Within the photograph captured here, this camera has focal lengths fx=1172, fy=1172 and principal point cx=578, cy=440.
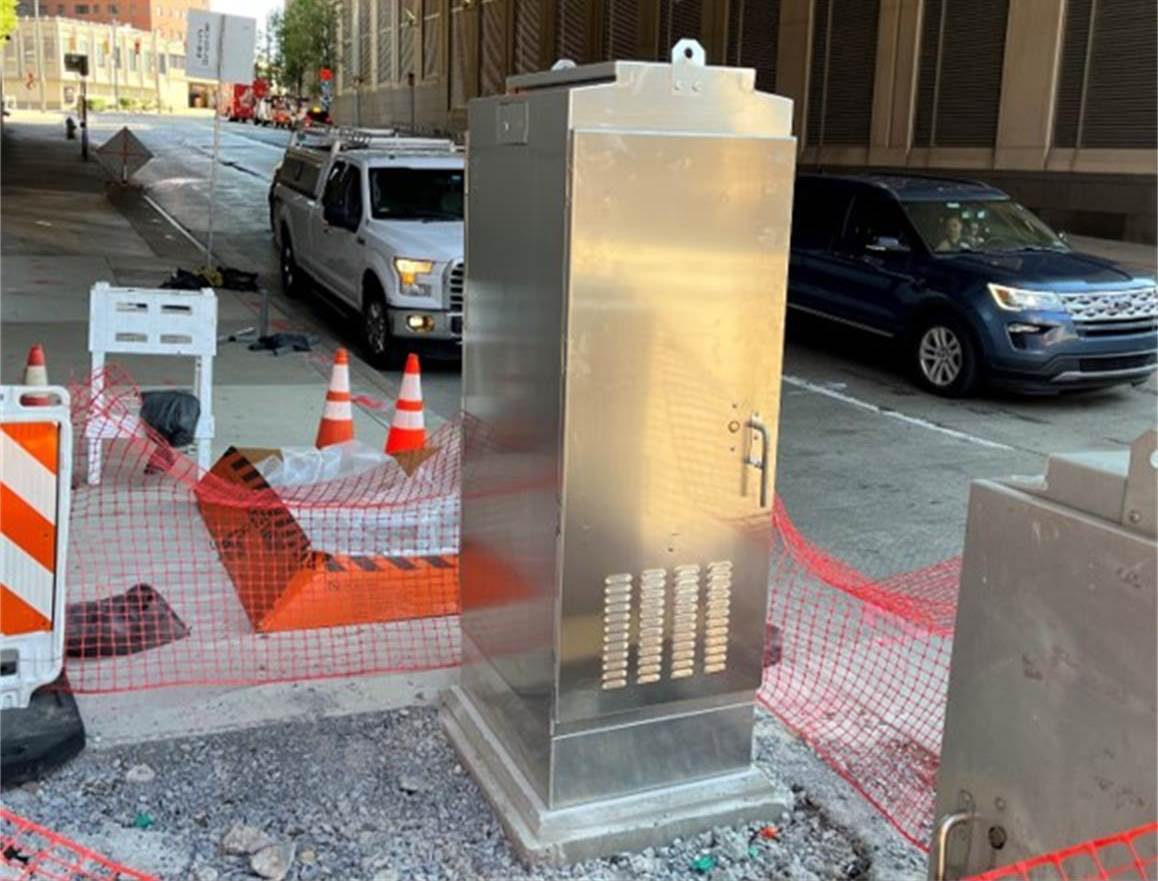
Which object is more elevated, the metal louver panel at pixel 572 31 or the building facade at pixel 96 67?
the building facade at pixel 96 67

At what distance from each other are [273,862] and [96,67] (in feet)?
431

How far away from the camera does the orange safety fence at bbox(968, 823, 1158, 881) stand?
2201mm

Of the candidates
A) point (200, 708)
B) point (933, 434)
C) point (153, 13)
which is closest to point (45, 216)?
point (933, 434)

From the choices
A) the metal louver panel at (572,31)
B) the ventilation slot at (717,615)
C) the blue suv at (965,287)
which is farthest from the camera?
the metal louver panel at (572,31)

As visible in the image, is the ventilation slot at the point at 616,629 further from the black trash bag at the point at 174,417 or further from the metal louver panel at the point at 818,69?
the metal louver panel at the point at 818,69

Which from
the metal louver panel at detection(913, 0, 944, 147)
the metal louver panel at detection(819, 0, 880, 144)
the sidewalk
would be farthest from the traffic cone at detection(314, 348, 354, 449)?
the metal louver panel at detection(819, 0, 880, 144)

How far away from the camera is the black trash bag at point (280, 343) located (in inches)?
445

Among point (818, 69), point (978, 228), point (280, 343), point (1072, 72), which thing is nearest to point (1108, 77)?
point (1072, 72)

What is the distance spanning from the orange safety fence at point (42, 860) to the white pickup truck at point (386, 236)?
19.9 ft

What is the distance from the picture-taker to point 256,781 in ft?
12.0

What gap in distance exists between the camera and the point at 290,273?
1507 cm

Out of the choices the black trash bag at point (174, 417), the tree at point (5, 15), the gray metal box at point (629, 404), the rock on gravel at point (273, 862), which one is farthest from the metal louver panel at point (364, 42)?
the rock on gravel at point (273, 862)

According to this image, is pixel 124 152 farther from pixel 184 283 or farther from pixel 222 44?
pixel 184 283

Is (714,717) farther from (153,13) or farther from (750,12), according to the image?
(153,13)
